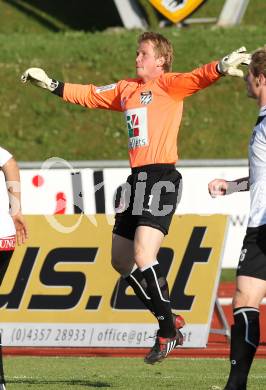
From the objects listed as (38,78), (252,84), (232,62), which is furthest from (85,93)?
(252,84)

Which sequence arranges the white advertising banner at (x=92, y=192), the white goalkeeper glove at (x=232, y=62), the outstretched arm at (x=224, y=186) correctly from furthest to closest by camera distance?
the white advertising banner at (x=92, y=192)
the white goalkeeper glove at (x=232, y=62)
the outstretched arm at (x=224, y=186)

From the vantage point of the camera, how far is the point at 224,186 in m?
7.72

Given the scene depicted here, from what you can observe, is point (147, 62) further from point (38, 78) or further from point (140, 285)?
point (140, 285)

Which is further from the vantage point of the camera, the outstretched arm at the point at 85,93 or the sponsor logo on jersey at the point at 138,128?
the outstretched arm at the point at 85,93


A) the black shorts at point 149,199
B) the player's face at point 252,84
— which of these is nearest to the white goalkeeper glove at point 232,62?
the black shorts at point 149,199

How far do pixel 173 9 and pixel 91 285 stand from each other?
16929mm

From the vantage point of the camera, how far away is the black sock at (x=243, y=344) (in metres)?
7.39

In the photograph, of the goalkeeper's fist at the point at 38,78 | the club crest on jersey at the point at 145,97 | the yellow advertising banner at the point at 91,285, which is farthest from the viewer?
the yellow advertising banner at the point at 91,285

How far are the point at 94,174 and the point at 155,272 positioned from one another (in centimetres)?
601

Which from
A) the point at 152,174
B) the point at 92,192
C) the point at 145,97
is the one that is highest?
the point at 145,97

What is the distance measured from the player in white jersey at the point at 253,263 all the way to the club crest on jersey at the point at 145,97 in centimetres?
196

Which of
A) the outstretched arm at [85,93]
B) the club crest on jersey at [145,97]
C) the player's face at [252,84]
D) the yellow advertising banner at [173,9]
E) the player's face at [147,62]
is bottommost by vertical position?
the yellow advertising banner at [173,9]

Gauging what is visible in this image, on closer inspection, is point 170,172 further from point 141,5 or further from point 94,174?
point 141,5

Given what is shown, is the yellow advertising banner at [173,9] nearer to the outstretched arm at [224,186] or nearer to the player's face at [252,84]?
the outstretched arm at [224,186]
